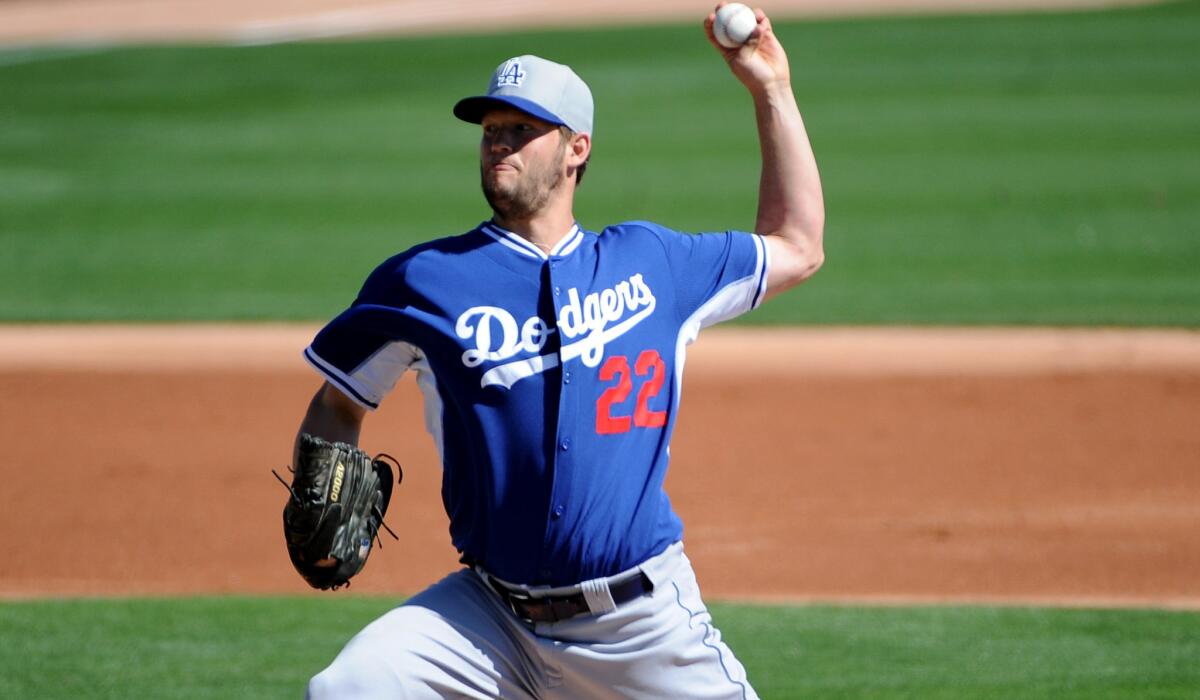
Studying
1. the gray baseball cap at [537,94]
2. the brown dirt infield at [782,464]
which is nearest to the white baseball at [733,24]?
the gray baseball cap at [537,94]

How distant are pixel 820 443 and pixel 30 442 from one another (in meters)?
4.69

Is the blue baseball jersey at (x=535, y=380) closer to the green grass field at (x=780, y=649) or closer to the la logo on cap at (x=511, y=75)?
the la logo on cap at (x=511, y=75)

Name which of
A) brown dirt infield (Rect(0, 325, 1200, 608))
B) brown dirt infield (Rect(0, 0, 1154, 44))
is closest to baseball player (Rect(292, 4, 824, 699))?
brown dirt infield (Rect(0, 325, 1200, 608))

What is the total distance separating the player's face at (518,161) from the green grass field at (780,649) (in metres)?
2.45

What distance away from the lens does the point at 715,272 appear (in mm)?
3816

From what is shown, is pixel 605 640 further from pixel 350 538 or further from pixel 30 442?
pixel 30 442

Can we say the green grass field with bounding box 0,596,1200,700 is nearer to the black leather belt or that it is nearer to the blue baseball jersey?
the black leather belt

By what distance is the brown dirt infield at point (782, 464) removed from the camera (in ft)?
23.5

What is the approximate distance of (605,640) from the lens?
360 cm

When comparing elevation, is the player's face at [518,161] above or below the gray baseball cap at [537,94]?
below

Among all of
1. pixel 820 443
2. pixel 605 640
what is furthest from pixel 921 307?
pixel 605 640

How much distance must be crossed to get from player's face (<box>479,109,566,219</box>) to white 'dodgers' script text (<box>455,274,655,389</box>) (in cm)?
25

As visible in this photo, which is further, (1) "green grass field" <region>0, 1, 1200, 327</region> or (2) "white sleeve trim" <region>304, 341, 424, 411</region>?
(1) "green grass field" <region>0, 1, 1200, 327</region>

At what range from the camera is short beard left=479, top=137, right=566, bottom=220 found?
3.65 meters
